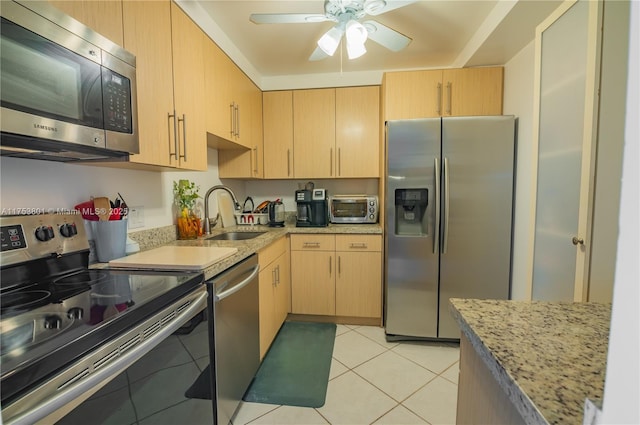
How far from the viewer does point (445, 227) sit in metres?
2.07

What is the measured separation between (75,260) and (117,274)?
0.18 meters

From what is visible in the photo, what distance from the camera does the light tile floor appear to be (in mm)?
1484

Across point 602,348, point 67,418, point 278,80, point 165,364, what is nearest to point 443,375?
point 602,348

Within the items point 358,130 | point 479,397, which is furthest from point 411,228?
point 479,397

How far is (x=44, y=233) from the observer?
1.01 meters

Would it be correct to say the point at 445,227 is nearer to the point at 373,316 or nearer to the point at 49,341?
the point at 373,316

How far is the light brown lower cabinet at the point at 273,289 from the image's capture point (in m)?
1.92

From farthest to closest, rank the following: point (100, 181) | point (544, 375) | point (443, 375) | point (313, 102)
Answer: point (313, 102) → point (443, 375) → point (100, 181) → point (544, 375)

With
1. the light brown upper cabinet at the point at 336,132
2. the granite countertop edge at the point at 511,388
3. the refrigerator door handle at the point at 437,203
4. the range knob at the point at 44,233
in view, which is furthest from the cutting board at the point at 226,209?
the granite countertop edge at the point at 511,388

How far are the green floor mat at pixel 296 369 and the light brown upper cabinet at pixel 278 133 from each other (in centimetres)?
149

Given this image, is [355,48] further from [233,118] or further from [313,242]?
[313,242]

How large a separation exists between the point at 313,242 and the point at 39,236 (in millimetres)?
1770

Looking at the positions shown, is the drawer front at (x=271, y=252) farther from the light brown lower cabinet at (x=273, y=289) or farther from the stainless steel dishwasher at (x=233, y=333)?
the stainless steel dishwasher at (x=233, y=333)

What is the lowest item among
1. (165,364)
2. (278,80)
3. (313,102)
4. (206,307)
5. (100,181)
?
(165,364)
